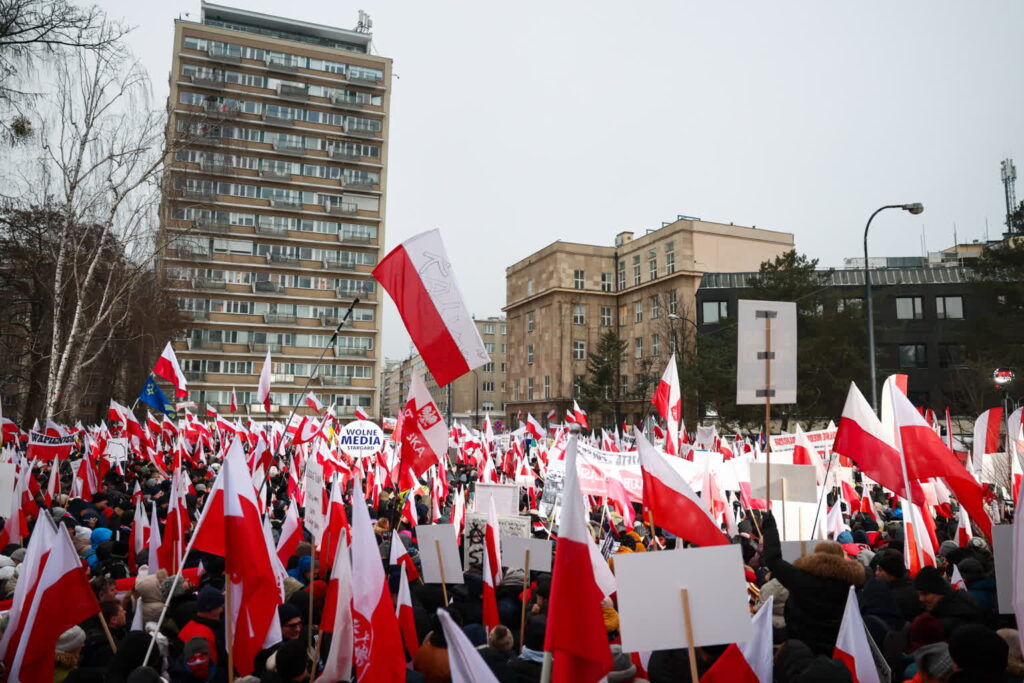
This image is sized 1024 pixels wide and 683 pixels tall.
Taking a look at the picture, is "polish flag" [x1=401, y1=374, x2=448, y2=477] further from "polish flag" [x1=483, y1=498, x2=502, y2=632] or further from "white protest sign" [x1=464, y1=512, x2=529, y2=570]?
"polish flag" [x1=483, y1=498, x2=502, y2=632]

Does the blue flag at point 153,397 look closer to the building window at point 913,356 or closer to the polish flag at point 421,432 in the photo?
the polish flag at point 421,432

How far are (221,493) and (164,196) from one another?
24755mm

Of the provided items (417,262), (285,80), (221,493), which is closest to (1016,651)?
(221,493)

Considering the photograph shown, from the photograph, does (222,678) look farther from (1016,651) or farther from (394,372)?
(394,372)

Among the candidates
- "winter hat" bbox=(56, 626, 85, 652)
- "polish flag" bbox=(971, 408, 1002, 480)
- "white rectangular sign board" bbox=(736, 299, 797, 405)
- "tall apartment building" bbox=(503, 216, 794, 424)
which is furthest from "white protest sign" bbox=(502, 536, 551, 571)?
"tall apartment building" bbox=(503, 216, 794, 424)

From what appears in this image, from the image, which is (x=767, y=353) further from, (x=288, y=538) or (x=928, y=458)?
(x=288, y=538)

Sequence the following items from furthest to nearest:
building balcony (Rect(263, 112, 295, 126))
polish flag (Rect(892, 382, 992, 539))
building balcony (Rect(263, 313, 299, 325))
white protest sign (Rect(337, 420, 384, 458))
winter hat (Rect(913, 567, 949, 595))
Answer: building balcony (Rect(263, 112, 295, 126)) → building balcony (Rect(263, 313, 299, 325)) → white protest sign (Rect(337, 420, 384, 458)) → polish flag (Rect(892, 382, 992, 539)) → winter hat (Rect(913, 567, 949, 595))

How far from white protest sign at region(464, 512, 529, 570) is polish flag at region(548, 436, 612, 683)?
4.28m

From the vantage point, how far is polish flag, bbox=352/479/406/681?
4.13 meters

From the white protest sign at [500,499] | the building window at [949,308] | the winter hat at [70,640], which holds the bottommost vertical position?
the winter hat at [70,640]

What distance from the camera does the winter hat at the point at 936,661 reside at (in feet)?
11.1

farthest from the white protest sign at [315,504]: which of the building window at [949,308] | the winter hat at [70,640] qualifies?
the building window at [949,308]

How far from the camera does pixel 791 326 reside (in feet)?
18.5

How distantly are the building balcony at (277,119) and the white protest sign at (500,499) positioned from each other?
207ft
